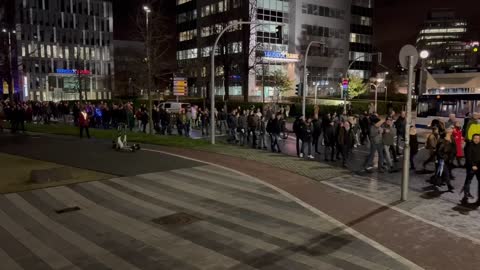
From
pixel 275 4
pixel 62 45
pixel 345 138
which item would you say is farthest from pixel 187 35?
pixel 345 138

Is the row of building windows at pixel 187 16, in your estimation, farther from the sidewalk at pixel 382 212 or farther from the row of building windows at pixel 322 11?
the sidewalk at pixel 382 212

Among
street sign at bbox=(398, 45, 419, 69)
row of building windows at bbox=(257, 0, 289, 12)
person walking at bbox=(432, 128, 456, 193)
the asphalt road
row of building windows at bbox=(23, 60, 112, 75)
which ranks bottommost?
the asphalt road

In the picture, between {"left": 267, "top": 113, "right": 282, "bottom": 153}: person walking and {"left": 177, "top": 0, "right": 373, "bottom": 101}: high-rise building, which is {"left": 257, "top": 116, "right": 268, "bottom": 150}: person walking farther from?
{"left": 177, "top": 0, "right": 373, "bottom": 101}: high-rise building

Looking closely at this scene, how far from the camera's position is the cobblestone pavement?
21.2 ft

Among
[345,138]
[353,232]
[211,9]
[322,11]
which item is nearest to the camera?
[353,232]

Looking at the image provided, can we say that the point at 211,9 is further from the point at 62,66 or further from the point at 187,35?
the point at 62,66

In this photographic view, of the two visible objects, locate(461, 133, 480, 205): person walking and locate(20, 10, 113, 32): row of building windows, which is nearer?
locate(461, 133, 480, 205): person walking

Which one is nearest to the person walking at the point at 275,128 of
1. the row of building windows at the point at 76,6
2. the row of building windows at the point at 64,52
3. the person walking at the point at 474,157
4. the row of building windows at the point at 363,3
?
the person walking at the point at 474,157

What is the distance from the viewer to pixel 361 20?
82000mm

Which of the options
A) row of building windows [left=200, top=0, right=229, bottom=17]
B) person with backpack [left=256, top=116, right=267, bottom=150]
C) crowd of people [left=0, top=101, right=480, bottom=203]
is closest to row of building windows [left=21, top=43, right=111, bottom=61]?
row of building windows [left=200, top=0, right=229, bottom=17]

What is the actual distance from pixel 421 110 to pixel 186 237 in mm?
24302

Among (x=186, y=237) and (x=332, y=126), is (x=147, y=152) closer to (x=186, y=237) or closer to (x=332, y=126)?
(x=332, y=126)

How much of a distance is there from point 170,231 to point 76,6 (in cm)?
10922

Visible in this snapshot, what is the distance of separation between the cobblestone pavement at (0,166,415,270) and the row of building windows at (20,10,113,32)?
99.8 meters
